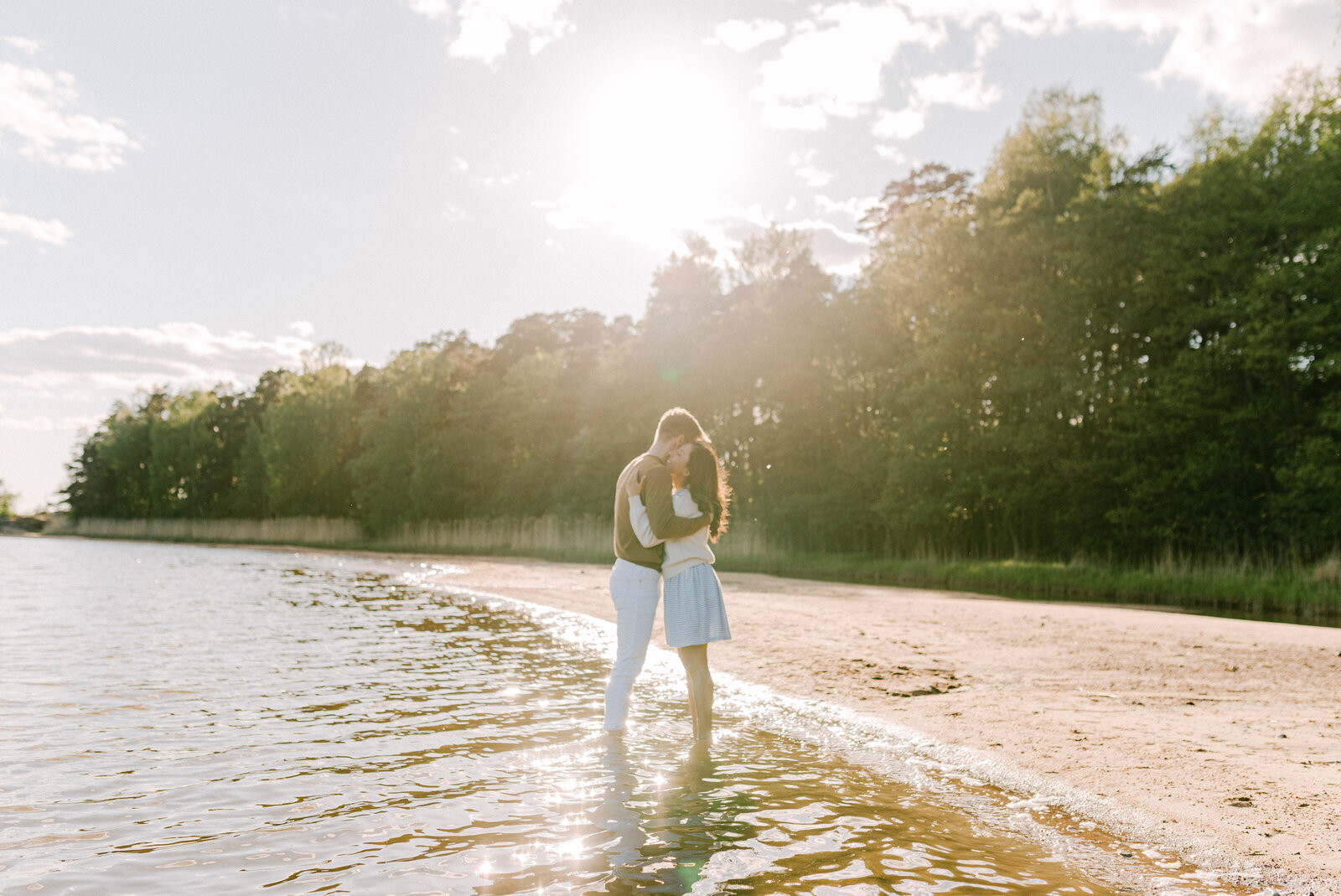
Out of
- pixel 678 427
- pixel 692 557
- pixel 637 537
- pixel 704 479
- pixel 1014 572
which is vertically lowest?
pixel 1014 572

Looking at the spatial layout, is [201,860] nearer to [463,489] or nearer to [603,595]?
[603,595]

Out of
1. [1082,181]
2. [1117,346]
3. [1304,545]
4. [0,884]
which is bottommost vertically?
[0,884]

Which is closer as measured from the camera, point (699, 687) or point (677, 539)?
point (677, 539)

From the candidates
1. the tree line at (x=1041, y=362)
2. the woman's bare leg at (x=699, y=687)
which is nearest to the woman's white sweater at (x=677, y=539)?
the woman's bare leg at (x=699, y=687)

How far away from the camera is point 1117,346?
90.0ft

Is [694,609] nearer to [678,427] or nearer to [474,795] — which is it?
[678,427]

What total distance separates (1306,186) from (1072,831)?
25.5 m

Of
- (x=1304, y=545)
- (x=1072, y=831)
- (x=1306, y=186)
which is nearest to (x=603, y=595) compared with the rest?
(x=1072, y=831)

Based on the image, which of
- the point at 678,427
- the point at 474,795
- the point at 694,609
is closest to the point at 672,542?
the point at 694,609

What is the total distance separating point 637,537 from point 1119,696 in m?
5.16

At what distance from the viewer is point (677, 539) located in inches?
238

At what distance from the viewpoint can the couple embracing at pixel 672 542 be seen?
5965 mm

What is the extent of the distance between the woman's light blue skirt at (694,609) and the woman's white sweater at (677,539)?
0.06 meters

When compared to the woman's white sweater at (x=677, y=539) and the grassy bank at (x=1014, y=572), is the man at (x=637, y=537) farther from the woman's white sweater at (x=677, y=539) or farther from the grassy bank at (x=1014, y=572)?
the grassy bank at (x=1014, y=572)
